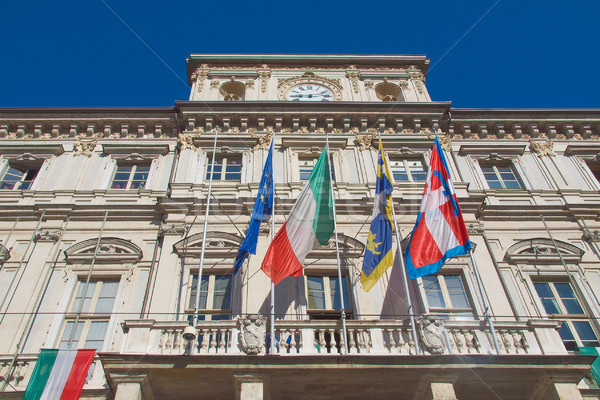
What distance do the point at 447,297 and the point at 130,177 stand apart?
1030 centimetres

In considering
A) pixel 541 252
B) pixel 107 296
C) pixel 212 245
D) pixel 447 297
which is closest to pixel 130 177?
pixel 212 245

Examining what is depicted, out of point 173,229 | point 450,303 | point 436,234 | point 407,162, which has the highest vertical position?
point 407,162

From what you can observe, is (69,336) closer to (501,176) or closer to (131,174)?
(131,174)

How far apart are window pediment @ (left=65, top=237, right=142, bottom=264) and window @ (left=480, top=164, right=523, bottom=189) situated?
36.7 ft

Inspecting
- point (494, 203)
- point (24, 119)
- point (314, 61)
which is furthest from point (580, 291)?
point (24, 119)

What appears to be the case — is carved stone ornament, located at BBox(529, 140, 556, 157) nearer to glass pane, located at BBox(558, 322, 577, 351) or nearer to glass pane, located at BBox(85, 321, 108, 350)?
glass pane, located at BBox(558, 322, 577, 351)

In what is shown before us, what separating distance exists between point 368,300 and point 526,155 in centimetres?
935

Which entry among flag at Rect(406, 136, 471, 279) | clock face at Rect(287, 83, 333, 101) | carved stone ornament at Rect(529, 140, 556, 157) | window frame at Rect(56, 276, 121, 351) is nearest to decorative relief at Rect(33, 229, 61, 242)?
window frame at Rect(56, 276, 121, 351)

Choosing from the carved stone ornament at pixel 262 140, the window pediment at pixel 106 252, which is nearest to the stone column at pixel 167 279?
the window pediment at pixel 106 252

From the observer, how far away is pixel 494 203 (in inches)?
636

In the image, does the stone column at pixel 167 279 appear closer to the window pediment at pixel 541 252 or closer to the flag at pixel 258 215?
the flag at pixel 258 215

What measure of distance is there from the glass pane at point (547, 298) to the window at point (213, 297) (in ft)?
25.6

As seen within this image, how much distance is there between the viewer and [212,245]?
14047 mm

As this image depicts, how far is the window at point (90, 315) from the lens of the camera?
1216 centimetres
